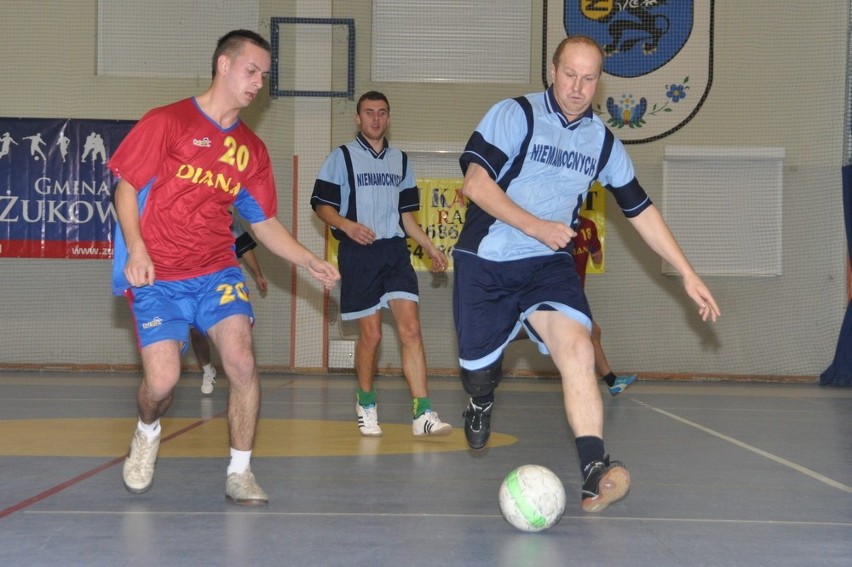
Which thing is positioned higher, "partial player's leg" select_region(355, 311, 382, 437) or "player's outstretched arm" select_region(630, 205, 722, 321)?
"player's outstretched arm" select_region(630, 205, 722, 321)

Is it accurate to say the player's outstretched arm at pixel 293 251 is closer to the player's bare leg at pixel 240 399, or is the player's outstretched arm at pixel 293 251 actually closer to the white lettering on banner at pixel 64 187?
the player's bare leg at pixel 240 399

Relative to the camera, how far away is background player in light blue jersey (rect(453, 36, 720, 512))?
4090 mm

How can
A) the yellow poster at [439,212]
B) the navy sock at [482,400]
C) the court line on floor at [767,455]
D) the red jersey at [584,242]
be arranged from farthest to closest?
the yellow poster at [439,212], the red jersey at [584,242], the court line on floor at [767,455], the navy sock at [482,400]

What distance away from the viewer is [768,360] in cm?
1287

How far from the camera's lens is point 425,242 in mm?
7047

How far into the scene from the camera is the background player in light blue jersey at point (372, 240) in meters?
6.73

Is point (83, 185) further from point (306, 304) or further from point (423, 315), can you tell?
point (423, 315)

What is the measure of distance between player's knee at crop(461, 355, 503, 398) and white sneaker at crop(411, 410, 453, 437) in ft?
6.07

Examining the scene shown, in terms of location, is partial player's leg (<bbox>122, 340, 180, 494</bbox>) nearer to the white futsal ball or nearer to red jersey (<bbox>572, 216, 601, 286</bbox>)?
the white futsal ball

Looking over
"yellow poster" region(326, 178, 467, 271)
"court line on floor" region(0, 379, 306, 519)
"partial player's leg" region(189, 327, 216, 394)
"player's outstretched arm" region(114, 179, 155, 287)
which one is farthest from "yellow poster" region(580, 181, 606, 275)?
"player's outstretched arm" region(114, 179, 155, 287)

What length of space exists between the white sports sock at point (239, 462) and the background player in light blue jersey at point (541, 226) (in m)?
1.03

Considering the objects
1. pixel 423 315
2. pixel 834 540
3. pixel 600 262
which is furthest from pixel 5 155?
pixel 834 540

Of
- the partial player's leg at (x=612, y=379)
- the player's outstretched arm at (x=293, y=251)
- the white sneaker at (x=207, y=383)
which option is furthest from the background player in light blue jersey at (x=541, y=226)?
the partial player's leg at (x=612, y=379)

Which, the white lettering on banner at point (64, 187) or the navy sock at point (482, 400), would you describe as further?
the white lettering on banner at point (64, 187)
